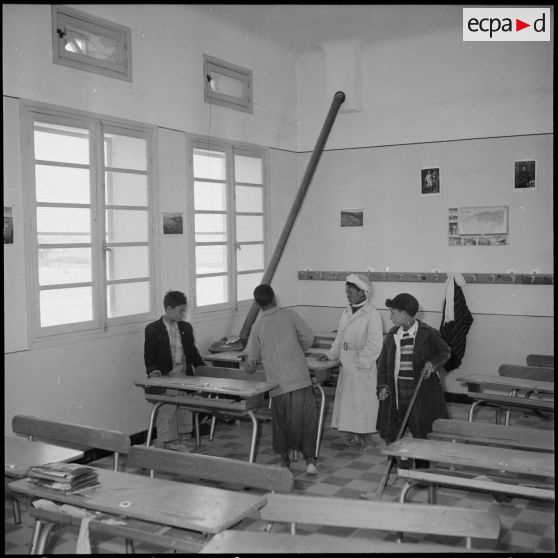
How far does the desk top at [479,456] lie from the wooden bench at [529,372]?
2.10 m

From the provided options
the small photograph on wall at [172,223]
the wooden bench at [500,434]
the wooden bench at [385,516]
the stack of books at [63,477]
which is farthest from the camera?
the small photograph on wall at [172,223]

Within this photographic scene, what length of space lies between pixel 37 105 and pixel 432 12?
13.0ft

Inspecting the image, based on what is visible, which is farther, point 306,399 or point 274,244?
point 274,244

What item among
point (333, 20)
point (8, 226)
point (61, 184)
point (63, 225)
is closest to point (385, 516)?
point (8, 226)

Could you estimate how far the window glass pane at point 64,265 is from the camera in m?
5.29

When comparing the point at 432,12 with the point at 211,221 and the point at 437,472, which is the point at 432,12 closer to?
the point at 211,221

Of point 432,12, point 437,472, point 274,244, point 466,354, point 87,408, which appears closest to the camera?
point 437,472

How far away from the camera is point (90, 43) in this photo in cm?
555

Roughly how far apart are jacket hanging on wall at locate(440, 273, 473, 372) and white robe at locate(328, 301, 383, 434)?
176 cm

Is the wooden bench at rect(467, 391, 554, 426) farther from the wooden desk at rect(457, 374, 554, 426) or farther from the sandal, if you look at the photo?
the sandal

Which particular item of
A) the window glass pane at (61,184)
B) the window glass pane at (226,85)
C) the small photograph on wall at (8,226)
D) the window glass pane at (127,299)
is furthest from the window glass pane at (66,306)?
the window glass pane at (226,85)

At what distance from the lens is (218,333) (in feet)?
23.2

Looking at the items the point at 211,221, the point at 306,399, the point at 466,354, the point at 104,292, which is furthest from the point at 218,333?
the point at 466,354

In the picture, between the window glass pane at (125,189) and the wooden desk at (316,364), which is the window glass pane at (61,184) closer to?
the window glass pane at (125,189)
